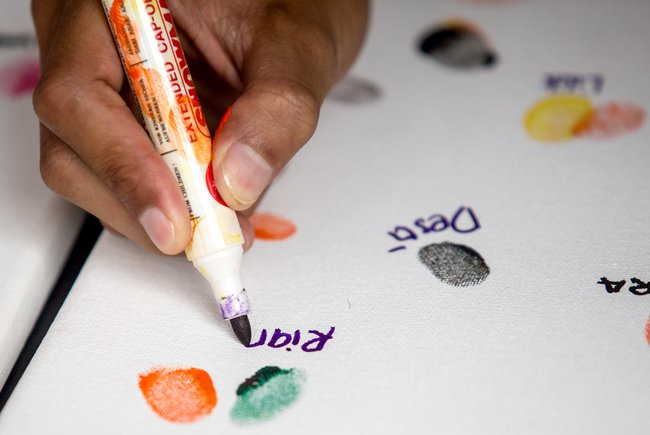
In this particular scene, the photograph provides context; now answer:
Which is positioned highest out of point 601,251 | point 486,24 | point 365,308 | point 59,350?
point 486,24

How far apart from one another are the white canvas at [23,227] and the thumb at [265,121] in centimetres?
18

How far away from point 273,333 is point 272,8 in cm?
26

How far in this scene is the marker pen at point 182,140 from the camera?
1.64 feet

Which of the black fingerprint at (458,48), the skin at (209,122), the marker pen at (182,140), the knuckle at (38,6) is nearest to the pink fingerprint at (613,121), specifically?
the black fingerprint at (458,48)

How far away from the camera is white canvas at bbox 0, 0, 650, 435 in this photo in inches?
18.4

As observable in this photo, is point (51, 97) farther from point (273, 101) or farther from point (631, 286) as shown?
point (631, 286)

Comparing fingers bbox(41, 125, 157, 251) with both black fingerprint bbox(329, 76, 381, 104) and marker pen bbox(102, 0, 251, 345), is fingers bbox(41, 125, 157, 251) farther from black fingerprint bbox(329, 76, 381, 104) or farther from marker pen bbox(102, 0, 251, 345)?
black fingerprint bbox(329, 76, 381, 104)

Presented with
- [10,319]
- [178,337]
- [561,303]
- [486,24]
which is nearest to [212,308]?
[178,337]

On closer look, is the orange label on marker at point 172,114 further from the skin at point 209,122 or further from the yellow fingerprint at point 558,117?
the yellow fingerprint at point 558,117

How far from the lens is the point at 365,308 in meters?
0.54

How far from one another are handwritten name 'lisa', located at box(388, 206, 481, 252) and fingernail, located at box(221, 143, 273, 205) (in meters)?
0.14

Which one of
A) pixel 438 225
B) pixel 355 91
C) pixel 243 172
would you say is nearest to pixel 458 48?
pixel 355 91

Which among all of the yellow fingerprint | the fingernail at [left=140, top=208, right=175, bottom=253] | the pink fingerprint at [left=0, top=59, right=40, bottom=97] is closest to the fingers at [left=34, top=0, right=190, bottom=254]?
the fingernail at [left=140, top=208, right=175, bottom=253]

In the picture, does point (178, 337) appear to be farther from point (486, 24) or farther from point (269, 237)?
point (486, 24)
